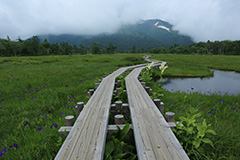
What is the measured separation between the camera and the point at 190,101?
535cm

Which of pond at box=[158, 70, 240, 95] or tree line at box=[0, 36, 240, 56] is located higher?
tree line at box=[0, 36, 240, 56]

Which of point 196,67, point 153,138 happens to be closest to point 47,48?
point 196,67

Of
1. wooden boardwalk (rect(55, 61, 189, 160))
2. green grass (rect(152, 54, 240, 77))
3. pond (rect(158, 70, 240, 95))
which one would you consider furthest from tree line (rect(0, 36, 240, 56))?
wooden boardwalk (rect(55, 61, 189, 160))

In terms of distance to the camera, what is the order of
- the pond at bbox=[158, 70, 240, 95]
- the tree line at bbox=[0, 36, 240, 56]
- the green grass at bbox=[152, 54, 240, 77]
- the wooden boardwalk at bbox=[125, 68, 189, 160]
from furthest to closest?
the tree line at bbox=[0, 36, 240, 56]
the green grass at bbox=[152, 54, 240, 77]
the pond at bbox=[158, 70, 240, 95]
the wooden boardwalk at bbox=[125, 68, 189, 160]

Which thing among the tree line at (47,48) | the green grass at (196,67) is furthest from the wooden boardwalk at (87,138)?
the tree line at (47,48)

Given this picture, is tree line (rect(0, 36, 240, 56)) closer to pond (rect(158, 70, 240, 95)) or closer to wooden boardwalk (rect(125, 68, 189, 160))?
pond (rect(158, 70, 240, 95))

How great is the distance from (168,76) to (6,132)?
51.4ft

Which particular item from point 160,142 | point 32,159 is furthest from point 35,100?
point 160,142

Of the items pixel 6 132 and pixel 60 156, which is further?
pixel 6 132

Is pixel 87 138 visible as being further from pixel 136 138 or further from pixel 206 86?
pixel 206 86

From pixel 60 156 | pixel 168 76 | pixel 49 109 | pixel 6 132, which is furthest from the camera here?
pixel 168 76

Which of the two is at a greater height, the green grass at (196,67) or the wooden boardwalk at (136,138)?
the wooden boardwalk at (136,138)

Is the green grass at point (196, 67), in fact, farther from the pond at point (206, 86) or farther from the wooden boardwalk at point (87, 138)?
the wooden boardwalk at point (87, 138)

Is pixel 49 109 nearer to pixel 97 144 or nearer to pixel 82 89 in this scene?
pixel 82 89
